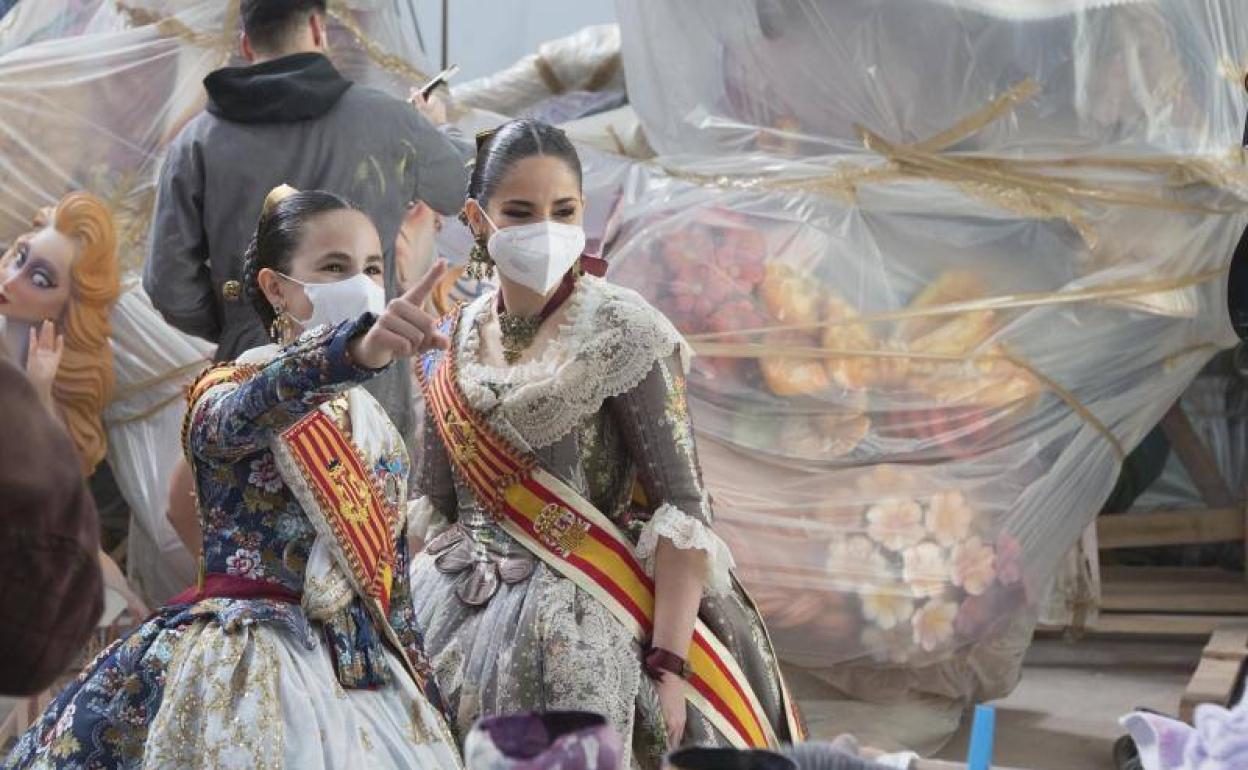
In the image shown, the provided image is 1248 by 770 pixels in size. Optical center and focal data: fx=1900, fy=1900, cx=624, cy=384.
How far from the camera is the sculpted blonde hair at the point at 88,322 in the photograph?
4922mm

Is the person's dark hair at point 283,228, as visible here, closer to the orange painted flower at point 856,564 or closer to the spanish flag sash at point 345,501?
the spanish flag sash at point 345,501

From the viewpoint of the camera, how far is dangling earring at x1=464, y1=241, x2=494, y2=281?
2639 millimetres

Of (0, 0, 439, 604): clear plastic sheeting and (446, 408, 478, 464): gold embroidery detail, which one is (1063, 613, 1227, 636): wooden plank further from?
(446, 408, 478, 464): gold embroidery detail

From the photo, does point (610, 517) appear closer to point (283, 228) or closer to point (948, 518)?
point (283, 228)

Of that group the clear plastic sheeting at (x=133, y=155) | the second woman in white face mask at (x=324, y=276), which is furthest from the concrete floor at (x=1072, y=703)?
the second woman in white face mask at (x=324, y=276)

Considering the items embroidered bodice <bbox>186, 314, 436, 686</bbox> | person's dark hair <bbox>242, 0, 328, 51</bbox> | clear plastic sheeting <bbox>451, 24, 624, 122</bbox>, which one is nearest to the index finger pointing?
embroidered bodice <bbox>186, 314, 436, 686</bbox>

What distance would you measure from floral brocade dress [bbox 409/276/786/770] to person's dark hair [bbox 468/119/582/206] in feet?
0.60

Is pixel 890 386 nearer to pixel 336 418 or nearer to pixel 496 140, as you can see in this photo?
pixel 496 140

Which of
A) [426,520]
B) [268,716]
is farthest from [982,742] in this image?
[426,520]

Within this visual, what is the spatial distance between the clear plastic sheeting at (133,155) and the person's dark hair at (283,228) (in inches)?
107

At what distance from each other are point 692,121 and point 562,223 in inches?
87.4

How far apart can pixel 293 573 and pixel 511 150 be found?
0.69 meters

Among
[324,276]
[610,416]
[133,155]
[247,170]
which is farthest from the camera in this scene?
[133,155]

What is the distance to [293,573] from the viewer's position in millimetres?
2252
